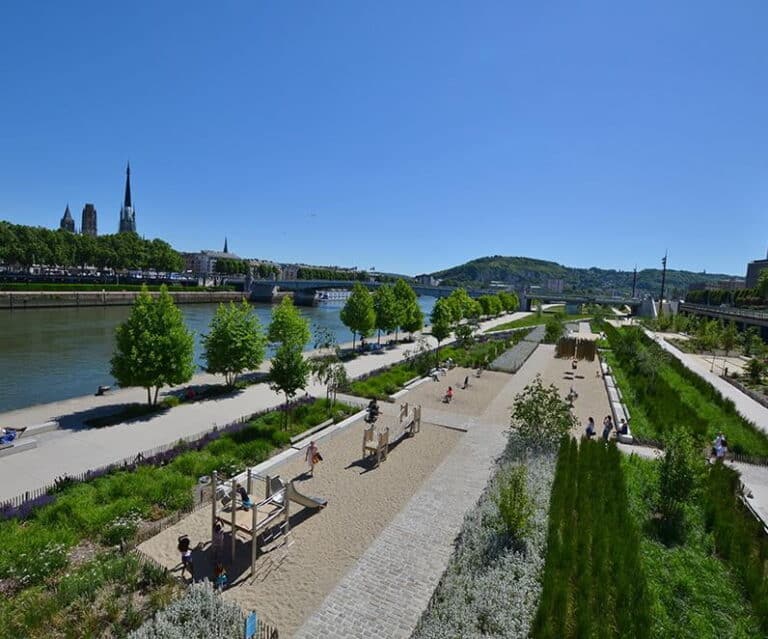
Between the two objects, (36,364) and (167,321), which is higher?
(167,321)

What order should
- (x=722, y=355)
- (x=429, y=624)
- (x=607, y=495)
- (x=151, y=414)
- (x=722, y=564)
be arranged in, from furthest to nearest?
(x=722, y=355) < (x=151, y=414) < (x=607, y=495) < (x=722, y=564) < (x=429, y=624)

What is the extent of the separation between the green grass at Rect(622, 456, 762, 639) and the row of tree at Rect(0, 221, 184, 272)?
87242mm

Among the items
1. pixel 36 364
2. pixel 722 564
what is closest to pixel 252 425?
pixel 722 564

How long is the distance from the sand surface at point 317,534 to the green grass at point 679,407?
31.0 feet

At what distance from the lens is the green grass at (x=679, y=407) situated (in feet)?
57.0

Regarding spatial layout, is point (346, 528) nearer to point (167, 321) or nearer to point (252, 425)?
point (252, 425)

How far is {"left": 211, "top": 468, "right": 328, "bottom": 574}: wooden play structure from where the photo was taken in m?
8.83

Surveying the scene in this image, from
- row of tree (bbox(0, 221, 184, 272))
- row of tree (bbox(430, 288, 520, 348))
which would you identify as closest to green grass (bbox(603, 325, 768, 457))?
row of tree (bbox(430, 288, 520, 348))

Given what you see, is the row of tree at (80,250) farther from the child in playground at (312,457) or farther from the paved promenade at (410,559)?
the paved promenade at (410,559)

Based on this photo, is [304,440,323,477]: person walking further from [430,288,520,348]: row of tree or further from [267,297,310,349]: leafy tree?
[430,288,520,348]: row of tree

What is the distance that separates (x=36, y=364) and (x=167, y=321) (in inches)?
645

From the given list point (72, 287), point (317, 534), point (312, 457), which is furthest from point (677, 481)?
point (72, 287)

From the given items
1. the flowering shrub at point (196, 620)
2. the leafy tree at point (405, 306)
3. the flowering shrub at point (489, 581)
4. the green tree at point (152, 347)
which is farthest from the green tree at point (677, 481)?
the leafy tree at point (405, 306)

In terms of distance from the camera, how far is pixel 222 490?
394 inches
